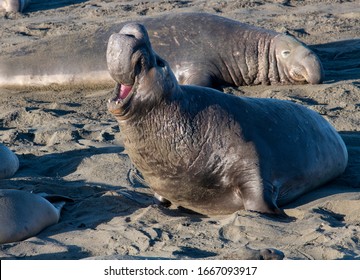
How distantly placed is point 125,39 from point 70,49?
199 inches

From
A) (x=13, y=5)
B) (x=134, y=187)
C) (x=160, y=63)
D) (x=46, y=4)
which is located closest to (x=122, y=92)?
(x=160, y=63)

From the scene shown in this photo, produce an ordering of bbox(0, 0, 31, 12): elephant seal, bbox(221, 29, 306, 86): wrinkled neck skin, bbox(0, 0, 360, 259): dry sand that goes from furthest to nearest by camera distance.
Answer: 1. bbox(0, 0, 31, 12): elephant seal
2. bbox(221, 29, 306, 86): wrinkled neck skin
3. bbox(0, 0, 360, 259): dry sand

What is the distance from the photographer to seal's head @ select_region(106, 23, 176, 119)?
521 cm

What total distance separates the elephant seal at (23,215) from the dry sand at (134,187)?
0.08 metres

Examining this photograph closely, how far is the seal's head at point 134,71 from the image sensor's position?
521 cm

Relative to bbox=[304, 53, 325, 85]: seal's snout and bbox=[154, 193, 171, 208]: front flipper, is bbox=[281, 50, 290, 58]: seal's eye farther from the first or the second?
bbox=[154, 193, 171, 208]: front flipper

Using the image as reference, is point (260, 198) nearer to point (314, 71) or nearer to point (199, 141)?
point (199, 141)

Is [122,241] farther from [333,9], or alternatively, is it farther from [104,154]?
[333,9]

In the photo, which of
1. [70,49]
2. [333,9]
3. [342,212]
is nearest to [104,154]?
[342,212]

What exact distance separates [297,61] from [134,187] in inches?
152

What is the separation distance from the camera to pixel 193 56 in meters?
9.83

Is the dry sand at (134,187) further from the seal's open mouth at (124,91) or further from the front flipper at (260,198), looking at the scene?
the seal's open mouth at (124,91)

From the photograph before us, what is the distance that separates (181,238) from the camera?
5258 millimetres

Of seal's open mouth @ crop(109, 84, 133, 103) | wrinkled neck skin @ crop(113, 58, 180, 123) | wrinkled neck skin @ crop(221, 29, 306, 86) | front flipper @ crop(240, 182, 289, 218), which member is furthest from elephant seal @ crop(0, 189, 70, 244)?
wrinkled neck skin @ crop(221, 29, 306, 86)
